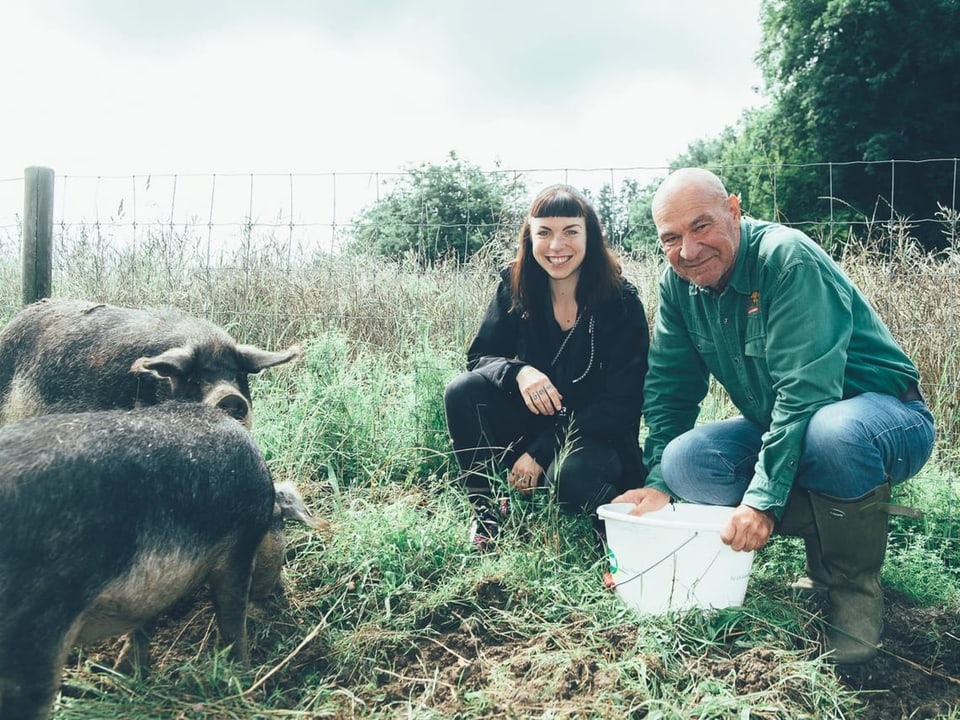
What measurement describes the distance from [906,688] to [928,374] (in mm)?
3414

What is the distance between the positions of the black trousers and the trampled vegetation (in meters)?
0.17

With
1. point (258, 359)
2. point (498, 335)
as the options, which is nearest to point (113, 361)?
point (258, 359)

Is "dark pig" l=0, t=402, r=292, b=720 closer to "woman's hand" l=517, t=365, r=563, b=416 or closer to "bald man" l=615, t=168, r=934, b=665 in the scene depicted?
"woman's hand" l=517, t=365, r=563, b=416

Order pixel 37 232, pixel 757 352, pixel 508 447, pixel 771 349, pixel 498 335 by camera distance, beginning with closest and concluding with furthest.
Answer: pixel 771 349
pixel 757 352
pixel 508 447
pixel 498 335
pixel 37 232

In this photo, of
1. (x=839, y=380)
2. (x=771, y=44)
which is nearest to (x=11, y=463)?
(x=839, y=380)

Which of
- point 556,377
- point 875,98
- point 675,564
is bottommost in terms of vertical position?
point 675,564

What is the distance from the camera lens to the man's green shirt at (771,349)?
2953 mm

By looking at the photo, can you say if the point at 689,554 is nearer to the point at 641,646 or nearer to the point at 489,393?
the point at 641,646

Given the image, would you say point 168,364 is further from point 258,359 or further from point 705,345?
point 705,345

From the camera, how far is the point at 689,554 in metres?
2.99

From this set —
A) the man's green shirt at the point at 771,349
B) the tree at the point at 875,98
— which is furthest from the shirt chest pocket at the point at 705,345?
the tree at the point at 875,98

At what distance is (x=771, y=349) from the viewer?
307 centimetres

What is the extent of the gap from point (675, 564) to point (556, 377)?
1312 millimetres

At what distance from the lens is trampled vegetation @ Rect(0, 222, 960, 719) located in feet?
9.09
